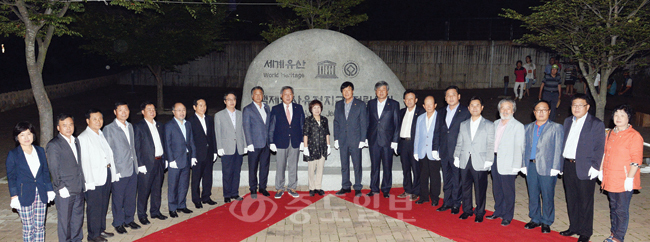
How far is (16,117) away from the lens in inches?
605

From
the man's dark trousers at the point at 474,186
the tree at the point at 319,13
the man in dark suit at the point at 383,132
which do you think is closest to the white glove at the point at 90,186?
the man in dark suit at the point at 383,132

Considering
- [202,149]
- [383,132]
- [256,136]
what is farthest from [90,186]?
[383,132]

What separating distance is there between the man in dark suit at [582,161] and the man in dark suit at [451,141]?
1.37 metres

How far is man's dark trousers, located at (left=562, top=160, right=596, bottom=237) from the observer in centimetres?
537

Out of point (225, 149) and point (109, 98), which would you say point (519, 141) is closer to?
point (225, 149)

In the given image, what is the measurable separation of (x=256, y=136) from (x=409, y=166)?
8.20 feet

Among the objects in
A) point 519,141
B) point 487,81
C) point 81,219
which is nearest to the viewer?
point 81,219

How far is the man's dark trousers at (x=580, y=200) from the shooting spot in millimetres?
5371

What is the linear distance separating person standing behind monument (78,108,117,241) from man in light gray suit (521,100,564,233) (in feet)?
17.3

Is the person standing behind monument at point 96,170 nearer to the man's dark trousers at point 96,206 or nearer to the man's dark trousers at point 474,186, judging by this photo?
the man's dark trousers at point 96,206

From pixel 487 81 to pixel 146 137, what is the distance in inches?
705

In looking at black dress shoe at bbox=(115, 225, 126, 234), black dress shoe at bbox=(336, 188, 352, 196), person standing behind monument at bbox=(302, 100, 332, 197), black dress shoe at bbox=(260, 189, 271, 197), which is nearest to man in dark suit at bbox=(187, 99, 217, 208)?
black dress shoe at bbox=(260, 189, 271, 197)

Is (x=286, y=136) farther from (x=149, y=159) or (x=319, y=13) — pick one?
(x=319, y=13)

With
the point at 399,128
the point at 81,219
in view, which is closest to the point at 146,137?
the point at 81,219
